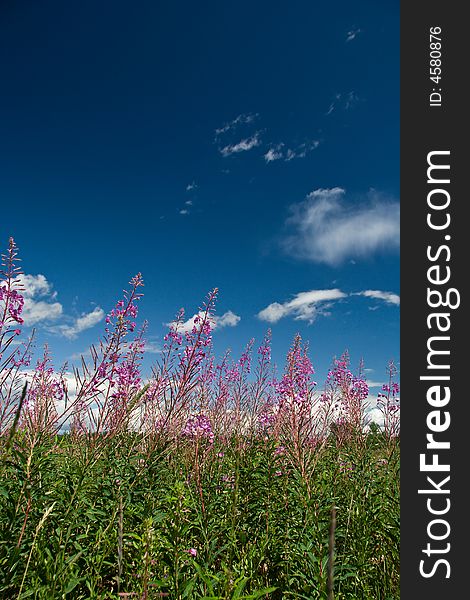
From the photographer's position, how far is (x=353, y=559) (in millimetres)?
3947

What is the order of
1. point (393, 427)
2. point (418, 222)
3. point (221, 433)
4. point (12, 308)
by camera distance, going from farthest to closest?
point (221, 433)
point (393, 427)
point (12, 308)
point (418, 222)

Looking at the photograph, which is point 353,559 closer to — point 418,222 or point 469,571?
point 469,571

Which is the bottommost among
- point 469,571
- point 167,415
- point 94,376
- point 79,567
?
point 79,567

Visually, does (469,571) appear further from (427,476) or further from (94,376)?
(94,376)

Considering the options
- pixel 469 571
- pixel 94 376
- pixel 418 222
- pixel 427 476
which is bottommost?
pixel 469 571

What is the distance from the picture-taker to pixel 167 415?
434cm

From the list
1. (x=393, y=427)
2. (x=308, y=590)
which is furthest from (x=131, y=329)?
(x=393, y=427)

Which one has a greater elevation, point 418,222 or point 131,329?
point 418,222

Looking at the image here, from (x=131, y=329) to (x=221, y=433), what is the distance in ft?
13.1

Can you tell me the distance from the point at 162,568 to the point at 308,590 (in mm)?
1113

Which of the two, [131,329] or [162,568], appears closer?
[162,568]

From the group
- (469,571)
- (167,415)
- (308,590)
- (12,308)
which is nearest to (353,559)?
(308,590)

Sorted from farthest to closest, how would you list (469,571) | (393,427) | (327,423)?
1. (327,423)
2. (393,427)
3. (469,571)

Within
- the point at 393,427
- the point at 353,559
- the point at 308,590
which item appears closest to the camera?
the point at 308,590
